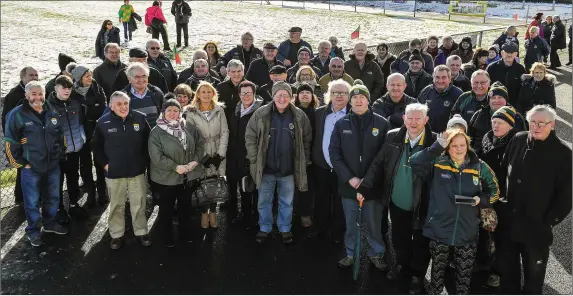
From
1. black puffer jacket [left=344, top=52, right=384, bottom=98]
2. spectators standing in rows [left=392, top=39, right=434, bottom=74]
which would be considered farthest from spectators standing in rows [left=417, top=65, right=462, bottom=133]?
spectators standing in rows [left=392, top=39, right=434, bottom=74]

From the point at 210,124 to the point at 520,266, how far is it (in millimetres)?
3807

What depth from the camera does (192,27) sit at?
25.2 metres

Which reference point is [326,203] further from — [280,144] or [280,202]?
[280,144]

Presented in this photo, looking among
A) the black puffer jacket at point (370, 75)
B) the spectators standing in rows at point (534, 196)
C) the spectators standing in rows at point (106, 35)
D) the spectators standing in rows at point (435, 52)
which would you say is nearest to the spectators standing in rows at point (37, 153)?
the black puffer jacket at point (370, 75)

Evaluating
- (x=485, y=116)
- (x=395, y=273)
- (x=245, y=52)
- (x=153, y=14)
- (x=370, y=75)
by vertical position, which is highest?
(x=153, y=14)

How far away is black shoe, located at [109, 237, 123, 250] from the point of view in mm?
5641

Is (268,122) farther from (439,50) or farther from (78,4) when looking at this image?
(78,4)

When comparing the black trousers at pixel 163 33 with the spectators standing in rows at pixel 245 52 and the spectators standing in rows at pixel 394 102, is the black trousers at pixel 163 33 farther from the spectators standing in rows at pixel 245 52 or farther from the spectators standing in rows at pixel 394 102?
the spectators standing in rows at pixel 394 102

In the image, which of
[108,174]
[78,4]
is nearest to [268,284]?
[108,174]

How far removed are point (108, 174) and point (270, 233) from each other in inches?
83.0

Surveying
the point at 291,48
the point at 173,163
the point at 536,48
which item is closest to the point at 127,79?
the point at 173,163

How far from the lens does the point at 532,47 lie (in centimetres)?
1331

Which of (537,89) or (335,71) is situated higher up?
(335,71)

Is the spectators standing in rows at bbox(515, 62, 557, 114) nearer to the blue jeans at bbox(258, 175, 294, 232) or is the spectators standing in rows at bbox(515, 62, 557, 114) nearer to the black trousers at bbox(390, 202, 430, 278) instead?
the black trousers at bbox(390, 202, 430, 278)
